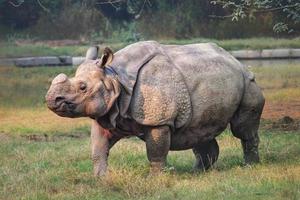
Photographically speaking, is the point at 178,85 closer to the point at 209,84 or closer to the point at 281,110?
the point at 209,84

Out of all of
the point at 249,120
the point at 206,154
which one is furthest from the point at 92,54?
the point at 249,120

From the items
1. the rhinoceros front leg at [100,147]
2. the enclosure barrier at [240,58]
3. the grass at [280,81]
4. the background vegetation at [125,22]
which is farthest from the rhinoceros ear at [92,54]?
the background vegetation at [125,22]

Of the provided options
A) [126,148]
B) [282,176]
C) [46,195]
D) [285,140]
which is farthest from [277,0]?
[46,195]

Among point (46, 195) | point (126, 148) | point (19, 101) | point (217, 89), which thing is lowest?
point (19, 101)

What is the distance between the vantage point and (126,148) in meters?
11.6

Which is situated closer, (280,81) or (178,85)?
(178,85)

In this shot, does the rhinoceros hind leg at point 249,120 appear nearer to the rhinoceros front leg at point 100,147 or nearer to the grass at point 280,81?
the rhinoceros front leg at point 100,147

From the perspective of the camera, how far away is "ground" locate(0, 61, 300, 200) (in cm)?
805

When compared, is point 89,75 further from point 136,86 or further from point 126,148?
point 126,148

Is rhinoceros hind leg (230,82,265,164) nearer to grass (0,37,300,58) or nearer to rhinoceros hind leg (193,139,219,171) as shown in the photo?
rhinoceros hind leg (193,139,219,171)

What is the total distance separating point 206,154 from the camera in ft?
32.4

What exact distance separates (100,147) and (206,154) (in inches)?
59.1

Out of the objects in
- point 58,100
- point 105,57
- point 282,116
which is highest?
point 105,57

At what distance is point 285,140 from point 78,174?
3.73m
